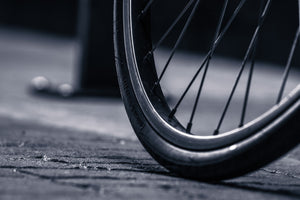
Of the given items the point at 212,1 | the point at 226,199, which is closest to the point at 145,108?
the point at 226,199

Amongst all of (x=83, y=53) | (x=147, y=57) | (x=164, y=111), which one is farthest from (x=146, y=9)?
(x=83, y=53)

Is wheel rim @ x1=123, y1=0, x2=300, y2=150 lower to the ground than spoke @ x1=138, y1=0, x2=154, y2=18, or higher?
lower

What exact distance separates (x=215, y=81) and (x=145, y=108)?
17.8 feet

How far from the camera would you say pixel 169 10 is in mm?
12172

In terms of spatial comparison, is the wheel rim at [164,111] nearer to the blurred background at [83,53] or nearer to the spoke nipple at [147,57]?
the spoke nipple at [147,57]

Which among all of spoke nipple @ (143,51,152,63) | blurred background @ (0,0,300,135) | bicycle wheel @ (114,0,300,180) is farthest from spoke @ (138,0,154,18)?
blurred background @ (0,0,300,135)

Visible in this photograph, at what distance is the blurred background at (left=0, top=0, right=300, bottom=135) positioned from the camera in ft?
13.5

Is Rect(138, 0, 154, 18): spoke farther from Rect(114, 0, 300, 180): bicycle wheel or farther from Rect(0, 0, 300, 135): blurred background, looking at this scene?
Rect(0, 0, 300, 135): blurred background

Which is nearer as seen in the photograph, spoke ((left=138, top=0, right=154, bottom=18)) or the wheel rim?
the wheel rim

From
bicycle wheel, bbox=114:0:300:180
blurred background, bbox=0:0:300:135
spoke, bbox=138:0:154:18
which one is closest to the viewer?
bicycle wheel, bbox=114:0:300:180

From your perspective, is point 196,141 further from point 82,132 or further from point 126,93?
point 82,132

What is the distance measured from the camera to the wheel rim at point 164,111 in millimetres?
1560

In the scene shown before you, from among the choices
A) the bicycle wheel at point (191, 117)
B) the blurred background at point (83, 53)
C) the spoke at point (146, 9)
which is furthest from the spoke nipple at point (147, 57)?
the blurred background at point (83, 53)

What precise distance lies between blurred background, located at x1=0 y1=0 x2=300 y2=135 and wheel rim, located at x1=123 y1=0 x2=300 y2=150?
1199 millimetres
